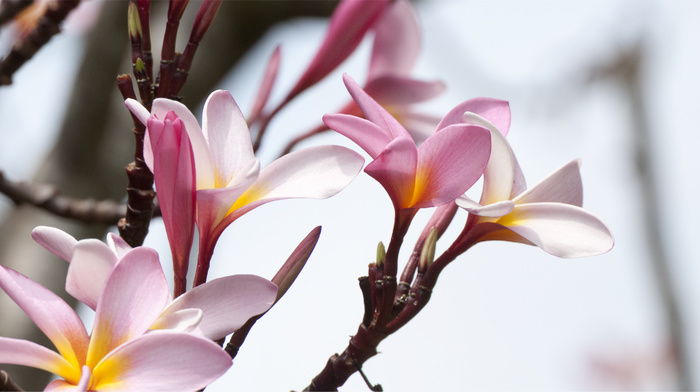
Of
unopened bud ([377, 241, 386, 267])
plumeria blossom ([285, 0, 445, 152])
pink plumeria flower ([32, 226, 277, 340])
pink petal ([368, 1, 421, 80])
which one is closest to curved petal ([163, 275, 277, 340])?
pink plumeria flower ([32, 226, 277, 340])

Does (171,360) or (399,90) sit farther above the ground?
(399,90)

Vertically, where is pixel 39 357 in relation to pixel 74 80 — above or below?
below

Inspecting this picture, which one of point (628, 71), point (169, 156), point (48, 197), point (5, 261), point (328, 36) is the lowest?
point (5, 261)

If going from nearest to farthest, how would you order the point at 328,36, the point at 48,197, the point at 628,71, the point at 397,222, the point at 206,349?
the point at 206,349
the point at 397,222
the point at 328,36
the point at 48,197
the point at 628,71

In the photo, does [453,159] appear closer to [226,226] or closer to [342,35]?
[226,226]

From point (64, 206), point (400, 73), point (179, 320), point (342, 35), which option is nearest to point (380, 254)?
point (179, 320)

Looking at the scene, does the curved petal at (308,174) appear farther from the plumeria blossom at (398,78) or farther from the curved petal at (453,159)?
the plumeria blossom at (398,78)

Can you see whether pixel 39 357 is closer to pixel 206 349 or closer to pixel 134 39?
pixel 206 349

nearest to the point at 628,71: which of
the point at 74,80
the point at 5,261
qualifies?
the point at 74,80
